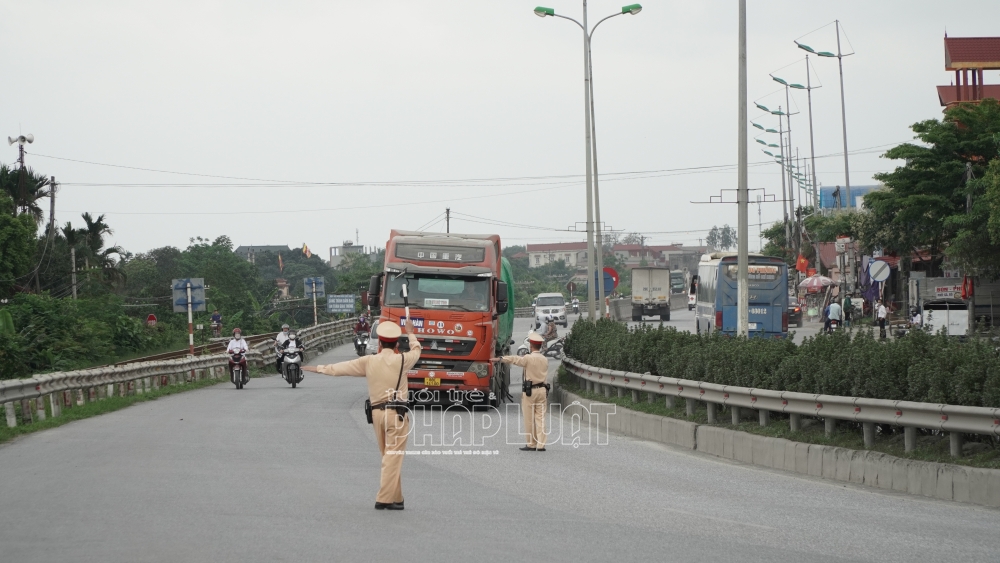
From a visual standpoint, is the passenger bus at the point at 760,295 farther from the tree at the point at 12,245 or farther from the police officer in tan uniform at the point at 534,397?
the tree at the point at 12,245

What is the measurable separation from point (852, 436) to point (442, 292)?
10.2m

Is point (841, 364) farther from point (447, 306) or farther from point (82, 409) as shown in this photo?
point (82, 409)

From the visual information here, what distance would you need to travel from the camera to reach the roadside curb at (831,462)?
987 centimetres

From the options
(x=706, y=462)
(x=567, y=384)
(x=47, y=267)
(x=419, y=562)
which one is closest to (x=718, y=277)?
(x=567, y=384)

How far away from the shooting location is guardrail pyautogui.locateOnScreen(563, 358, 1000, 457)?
32.9ft

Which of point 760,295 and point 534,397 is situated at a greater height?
point 760,295

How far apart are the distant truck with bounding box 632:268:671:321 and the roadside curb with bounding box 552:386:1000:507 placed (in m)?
49.9

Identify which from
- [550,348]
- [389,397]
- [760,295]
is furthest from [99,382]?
[760,295]

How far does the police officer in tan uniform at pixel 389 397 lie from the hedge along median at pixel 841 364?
525 centimetres

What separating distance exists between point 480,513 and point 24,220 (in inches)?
1653

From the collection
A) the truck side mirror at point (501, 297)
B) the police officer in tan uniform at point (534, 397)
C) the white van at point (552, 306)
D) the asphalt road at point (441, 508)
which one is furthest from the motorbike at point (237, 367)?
the white van at point (552, 306)

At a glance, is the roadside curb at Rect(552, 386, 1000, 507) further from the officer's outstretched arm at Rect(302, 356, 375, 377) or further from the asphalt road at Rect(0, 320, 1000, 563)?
the officer's outstretched arm at Rect(302, 356, 375, 377)

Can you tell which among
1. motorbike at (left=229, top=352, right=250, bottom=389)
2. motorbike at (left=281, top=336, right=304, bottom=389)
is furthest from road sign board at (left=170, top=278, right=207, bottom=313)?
motorbike at (left=281, top=336, right=304, bottom=389)

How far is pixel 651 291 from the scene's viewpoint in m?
66.9
